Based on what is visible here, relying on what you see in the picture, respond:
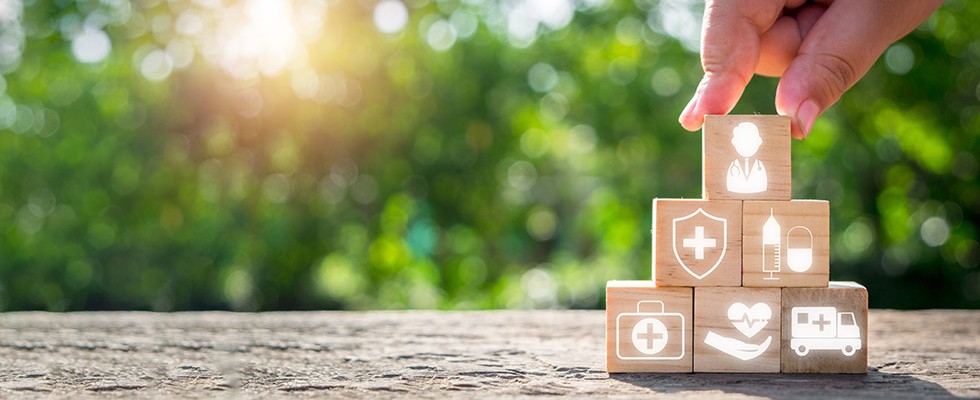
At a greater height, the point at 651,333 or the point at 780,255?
the point at 780,255

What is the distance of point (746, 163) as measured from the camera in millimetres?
1541

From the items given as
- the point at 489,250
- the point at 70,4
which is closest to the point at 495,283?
the point at 489,250

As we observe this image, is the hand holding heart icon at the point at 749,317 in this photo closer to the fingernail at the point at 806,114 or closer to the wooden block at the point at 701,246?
the wooden block at the point at 701,246

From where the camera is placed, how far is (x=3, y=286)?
923cm

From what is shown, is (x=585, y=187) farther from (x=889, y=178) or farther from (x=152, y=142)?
(x=152, y=142)

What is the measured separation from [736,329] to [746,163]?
1.03ft

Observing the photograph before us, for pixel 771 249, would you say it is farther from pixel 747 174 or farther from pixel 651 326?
pixel 651 326

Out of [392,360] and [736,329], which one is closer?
[736,329]

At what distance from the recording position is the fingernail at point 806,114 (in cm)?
158

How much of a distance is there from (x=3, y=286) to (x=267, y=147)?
145 inches

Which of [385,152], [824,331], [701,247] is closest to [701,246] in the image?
[701,247]

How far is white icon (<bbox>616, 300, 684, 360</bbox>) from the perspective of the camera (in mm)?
1521

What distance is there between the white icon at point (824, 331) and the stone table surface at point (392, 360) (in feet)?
0.22

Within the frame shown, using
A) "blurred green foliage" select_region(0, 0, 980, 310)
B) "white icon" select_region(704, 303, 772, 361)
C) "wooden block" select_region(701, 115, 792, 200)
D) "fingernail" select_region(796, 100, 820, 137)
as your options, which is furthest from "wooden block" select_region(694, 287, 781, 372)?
"blurred green foliage" select_region(0, 0, 980, 310)
